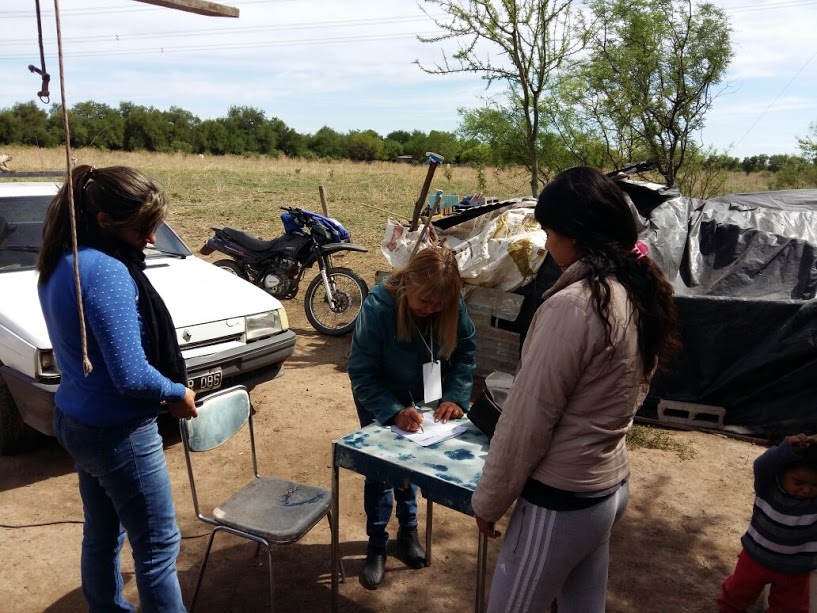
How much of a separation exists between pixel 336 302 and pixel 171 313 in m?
3.13

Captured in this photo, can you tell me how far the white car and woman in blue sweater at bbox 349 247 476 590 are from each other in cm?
132

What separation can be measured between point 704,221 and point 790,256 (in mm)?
782

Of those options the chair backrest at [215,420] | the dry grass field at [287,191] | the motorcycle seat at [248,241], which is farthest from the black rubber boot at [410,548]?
the motorcycle seat at [248,241]

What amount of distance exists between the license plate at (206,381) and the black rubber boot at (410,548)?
1.74 metres

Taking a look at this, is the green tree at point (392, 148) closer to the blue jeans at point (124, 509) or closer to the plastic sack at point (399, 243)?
the plastic sack at point (399, 243)

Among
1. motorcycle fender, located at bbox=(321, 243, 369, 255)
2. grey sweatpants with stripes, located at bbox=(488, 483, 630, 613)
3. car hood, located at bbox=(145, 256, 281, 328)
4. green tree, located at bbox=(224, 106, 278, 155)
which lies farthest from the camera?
green tree, located at bbox=(224, 106, 278, 155)

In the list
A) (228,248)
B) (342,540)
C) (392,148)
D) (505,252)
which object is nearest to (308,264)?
(228,248)

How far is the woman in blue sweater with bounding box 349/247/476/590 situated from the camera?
279cm

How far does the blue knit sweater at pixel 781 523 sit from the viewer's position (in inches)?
106

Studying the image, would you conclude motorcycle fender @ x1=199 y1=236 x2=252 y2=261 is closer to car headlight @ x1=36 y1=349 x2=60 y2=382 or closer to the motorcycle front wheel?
the motorcycle front wheel

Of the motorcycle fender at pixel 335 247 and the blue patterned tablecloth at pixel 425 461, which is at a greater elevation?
the motorcycle fender at pixel 335 247

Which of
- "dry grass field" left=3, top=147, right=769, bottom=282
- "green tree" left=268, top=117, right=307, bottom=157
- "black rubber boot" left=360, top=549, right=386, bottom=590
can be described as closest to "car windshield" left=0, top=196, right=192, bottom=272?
"dry grass field" left=3, top=147, right=769, bottom=282

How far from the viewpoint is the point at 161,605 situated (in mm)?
2363

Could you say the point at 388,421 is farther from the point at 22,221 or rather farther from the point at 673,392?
the point at 22,221
